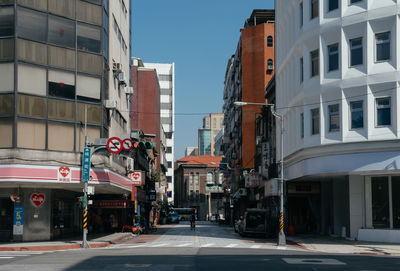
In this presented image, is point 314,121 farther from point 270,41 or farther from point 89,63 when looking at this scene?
point 270,41

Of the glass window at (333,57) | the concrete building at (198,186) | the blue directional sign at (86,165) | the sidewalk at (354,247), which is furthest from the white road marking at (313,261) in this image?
the concrete building at (198,186)

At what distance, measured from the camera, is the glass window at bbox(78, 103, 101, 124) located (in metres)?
34.2

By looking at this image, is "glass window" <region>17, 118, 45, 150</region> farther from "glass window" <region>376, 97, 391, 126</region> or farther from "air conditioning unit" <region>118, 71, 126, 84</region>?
"glass window" <region>376, 97, 391, 126</region>

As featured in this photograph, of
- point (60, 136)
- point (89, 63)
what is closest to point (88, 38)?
point (89, 63)

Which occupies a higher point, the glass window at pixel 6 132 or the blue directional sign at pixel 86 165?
the glass window at pixel 6 132

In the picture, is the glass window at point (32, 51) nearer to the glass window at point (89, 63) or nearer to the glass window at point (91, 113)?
the glass window at point (89, 63)

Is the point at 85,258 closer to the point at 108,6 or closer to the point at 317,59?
the point at 317,59

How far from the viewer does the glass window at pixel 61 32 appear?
33.3 metres

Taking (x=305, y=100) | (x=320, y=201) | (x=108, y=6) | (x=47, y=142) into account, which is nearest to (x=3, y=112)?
(x=47, y=142)

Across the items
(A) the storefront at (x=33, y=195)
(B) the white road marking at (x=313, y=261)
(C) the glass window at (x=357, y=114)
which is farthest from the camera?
(C) the glass window at (x=357, y=114)

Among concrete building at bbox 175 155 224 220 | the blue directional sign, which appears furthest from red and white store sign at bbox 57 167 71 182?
concrete building at bbox 175 155 224 220

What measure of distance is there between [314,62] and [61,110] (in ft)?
51.4

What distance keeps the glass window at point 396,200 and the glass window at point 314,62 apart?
7763mm

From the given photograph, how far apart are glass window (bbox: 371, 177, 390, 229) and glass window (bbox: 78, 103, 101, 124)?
677 inches
